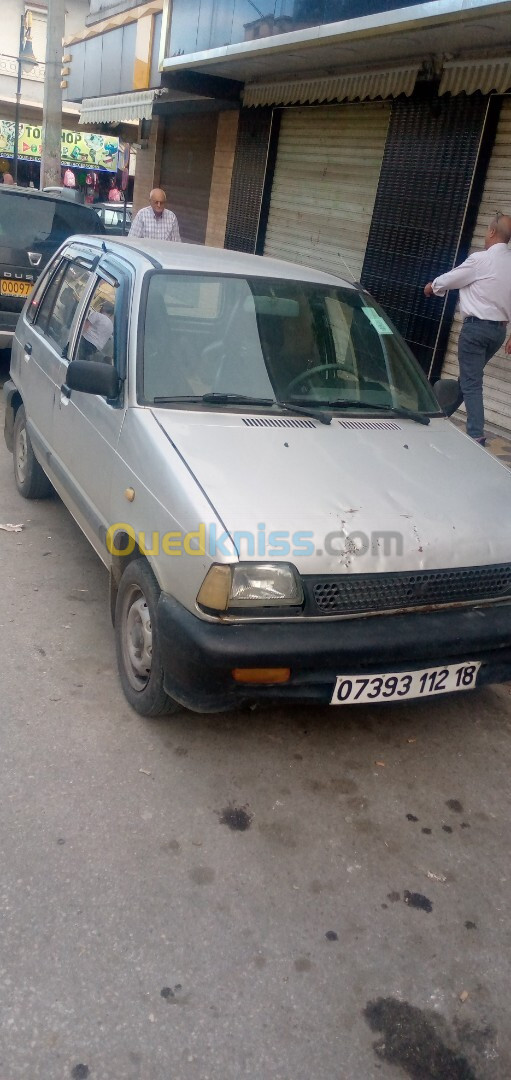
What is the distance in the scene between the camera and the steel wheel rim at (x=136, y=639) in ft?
10.7

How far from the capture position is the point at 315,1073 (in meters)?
2.01

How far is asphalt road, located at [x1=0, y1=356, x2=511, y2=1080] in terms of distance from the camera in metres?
2.07

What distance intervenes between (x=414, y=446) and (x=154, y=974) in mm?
2292

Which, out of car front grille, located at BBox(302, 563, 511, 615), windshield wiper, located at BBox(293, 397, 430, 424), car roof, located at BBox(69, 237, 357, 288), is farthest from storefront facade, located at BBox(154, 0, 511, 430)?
car front grille, located at BBox(302, 563, 511, 615)

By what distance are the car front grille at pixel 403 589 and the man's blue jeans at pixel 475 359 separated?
11.7 ft

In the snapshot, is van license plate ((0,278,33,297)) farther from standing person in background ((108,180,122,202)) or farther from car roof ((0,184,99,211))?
standing person in background ((108,180,122,202))

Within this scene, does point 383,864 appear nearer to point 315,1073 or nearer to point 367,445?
point 315,1073

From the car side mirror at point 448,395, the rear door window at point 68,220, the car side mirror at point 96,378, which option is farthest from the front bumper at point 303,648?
the rear door window at point 68,220

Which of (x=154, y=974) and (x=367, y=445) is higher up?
(x=367, y=445)

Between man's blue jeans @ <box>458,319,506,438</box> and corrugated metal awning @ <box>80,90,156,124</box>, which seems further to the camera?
corrugated metal awning @ <box>80,90,156,124</box>

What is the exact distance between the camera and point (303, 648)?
9.14ft

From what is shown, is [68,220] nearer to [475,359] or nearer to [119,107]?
[475,359]

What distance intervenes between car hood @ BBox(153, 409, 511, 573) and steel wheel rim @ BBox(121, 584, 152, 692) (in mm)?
615

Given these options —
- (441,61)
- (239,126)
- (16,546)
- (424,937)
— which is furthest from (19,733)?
(239,126)
